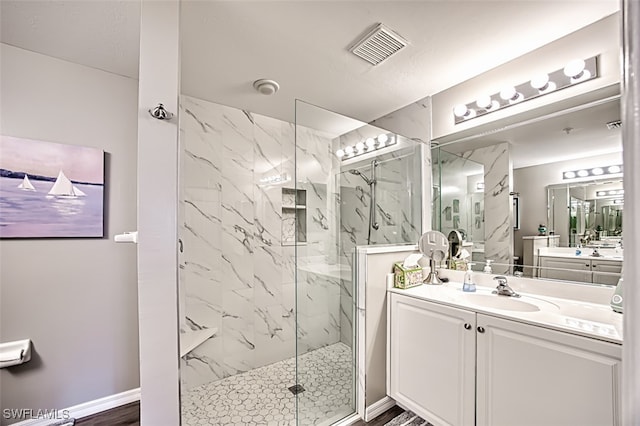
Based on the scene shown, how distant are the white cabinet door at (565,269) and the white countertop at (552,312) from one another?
0.44ft

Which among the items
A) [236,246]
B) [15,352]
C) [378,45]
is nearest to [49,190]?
[15,352]

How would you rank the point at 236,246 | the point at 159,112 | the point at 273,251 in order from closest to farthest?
1. the point at 159,112
2. the point at 236,246
3. the point at 273,251

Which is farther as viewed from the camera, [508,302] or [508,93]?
[508,93]

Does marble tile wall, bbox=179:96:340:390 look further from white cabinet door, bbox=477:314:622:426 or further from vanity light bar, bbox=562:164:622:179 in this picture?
vanity light bar, bbox=562:164:622:179

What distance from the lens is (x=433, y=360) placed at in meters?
1.65

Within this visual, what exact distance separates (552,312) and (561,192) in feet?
2.46

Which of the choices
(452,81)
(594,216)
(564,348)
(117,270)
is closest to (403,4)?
(452,81)

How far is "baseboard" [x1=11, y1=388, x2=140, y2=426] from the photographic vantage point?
5.71 feet

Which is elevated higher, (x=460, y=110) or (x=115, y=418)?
(x=460, y=110)

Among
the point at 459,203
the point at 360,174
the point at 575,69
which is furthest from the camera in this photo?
the point at 459,203

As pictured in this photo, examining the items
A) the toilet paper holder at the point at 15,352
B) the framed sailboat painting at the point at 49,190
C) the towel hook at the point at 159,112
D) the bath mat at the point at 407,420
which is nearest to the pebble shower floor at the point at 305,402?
the bath mat at the point at 407,420

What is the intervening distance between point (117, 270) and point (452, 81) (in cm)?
287

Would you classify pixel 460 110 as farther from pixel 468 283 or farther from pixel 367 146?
pixel 468 283

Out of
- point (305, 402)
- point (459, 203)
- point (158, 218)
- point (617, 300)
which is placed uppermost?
point (459, 203)
